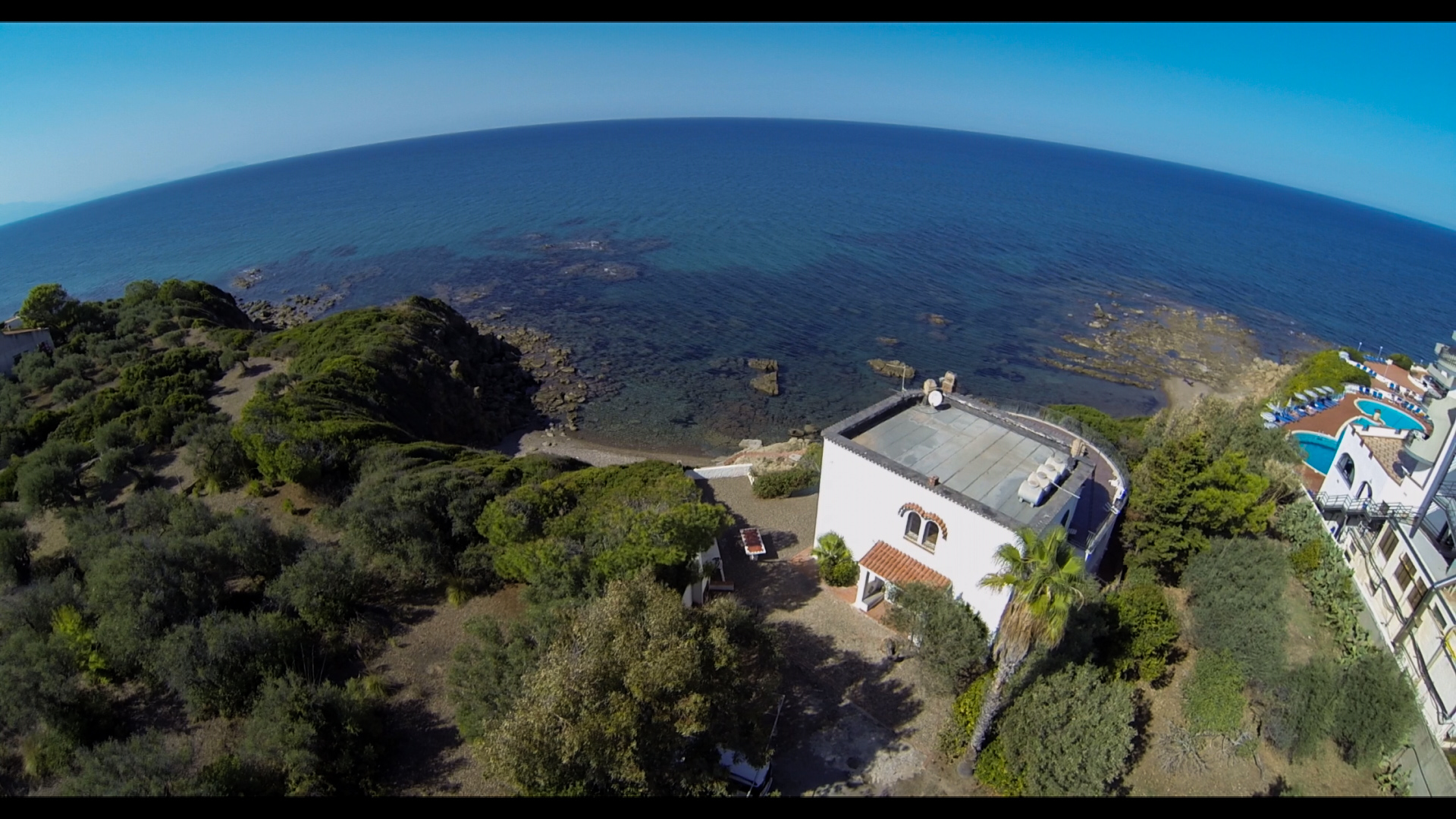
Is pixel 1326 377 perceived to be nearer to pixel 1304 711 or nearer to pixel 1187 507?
pixel 1187 507

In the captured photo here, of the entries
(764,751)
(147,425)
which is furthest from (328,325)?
(764,751)

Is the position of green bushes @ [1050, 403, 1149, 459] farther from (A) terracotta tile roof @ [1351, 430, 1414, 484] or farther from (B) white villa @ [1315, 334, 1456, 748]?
(A) terracotta tile roof @ [1351, 430, 1414, 484]

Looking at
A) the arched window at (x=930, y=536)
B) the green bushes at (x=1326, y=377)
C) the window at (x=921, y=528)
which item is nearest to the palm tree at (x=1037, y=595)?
the window at (x=921, y=528)

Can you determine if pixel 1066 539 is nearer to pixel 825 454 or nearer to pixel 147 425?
pixel 825 454

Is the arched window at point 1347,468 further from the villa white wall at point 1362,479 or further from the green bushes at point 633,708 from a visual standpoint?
the green bushes at point 633,708
